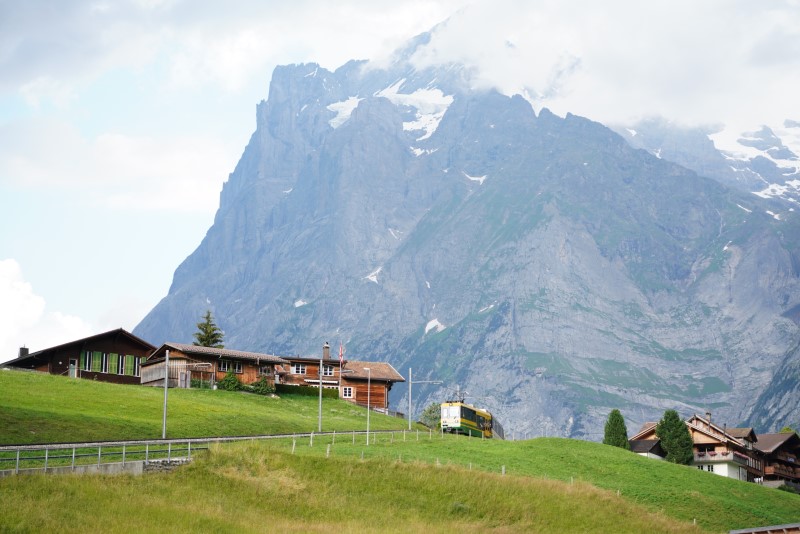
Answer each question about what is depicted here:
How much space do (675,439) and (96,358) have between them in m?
77.4

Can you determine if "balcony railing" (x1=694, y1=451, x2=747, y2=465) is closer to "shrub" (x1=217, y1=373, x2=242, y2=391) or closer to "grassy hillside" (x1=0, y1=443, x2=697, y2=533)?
"shrub" (x1=217, y1=373, x2=242, y2=391)

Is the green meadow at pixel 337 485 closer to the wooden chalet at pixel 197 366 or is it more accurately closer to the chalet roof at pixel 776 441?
the wooden chalet at pixel 197 366

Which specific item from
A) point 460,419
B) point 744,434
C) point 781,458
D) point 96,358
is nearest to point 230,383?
point 96,358

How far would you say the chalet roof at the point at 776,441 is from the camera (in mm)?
168875

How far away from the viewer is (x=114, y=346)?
127438mm

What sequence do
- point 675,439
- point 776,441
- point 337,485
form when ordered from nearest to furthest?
point 337,485
point 675,439
point 776,441

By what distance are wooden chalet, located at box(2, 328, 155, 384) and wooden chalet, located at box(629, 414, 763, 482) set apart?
70.6 meters

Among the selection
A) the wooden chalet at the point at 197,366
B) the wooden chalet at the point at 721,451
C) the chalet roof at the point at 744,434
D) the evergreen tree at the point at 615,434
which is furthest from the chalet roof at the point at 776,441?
the wooden chalet at the point at 197,366

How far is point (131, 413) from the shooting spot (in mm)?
92562

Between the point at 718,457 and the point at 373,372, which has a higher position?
the point at 373,372

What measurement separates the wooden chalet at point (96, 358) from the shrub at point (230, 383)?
35.2 ft

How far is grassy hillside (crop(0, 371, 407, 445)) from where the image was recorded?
7775cm

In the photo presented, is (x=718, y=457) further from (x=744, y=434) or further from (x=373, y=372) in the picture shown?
(x=373, y=372)

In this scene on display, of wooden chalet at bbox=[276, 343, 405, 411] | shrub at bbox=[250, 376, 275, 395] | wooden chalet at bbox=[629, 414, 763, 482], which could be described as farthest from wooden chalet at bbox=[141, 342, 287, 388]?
wooden chalet at bbox=[629, 414, 763, 482]
